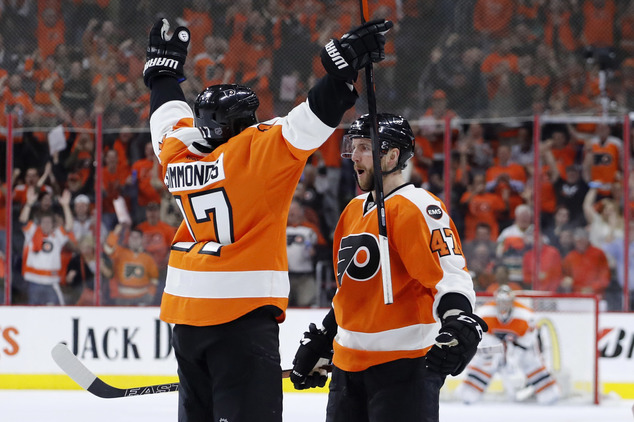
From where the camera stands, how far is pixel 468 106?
716 centimetres

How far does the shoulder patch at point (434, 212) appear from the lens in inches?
90.7

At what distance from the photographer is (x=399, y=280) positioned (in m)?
2.34

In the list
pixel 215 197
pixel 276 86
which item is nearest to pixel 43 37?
pixel 276 86

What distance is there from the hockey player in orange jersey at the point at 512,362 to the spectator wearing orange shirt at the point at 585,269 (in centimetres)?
73

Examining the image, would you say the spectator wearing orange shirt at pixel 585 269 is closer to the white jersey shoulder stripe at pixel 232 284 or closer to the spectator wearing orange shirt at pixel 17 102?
the spectator wearing orange shirt at pixel 17 102

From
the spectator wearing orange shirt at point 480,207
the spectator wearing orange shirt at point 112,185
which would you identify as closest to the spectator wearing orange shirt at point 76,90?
the spectator wearing orange shirt at point 112,185

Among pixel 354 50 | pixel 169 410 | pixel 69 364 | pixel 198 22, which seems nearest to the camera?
pixel 354 50

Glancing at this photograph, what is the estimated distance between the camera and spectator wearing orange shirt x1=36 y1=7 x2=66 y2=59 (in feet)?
24.6

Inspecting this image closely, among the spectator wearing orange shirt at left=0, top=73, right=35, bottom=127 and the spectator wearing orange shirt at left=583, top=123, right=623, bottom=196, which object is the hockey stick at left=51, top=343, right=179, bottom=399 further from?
the spectator wearing orange shirt at left=583, top=123, right=623, bottom=196

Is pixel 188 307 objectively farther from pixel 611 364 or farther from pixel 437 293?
pixel 611 364

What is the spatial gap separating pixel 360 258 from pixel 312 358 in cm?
38

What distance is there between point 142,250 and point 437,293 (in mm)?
4517

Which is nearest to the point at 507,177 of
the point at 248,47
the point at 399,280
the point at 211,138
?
the point at 248,47

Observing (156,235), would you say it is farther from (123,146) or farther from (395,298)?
(395,298)
